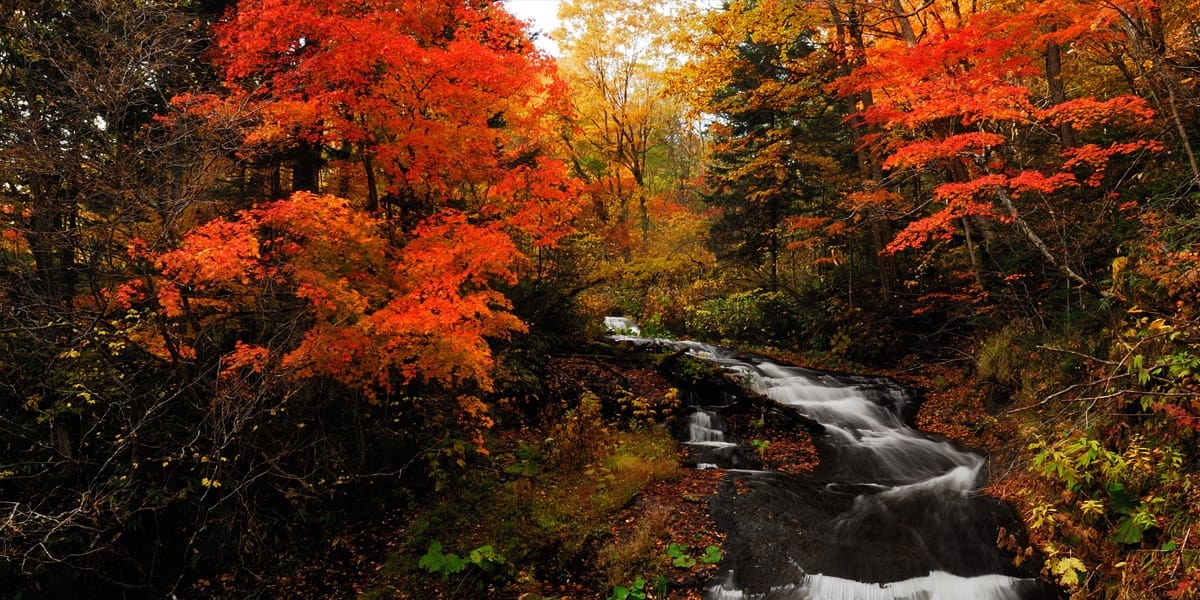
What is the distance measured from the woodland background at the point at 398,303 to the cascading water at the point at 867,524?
70cm

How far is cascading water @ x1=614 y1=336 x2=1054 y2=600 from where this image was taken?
6.09 metres

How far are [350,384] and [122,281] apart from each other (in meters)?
2.82

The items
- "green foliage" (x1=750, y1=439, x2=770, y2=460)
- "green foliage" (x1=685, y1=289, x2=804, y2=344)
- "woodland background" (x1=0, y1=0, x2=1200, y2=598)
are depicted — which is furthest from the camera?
"green foliage" (x1=685, y1=289, x2=804, y2=344)

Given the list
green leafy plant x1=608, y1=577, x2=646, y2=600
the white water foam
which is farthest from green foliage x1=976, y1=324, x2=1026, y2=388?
green leafy plant x1=608, y1=577, x2=646, y2=600

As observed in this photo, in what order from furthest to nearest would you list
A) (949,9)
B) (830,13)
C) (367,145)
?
(949,9), (830,13), (367,145)

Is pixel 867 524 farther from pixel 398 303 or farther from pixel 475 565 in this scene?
pixel 398 303

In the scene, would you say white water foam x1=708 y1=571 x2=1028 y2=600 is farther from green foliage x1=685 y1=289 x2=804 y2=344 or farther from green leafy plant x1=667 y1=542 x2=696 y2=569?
green foliage x1=685 y1=289 x2=804 y2=344

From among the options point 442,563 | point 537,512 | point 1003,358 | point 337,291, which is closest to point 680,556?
point 537,512

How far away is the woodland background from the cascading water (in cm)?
70

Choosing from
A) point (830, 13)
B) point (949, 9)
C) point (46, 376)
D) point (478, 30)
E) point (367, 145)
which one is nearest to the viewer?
point (46, 376)

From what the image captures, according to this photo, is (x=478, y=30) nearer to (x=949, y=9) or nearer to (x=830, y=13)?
(x=830, y=13)

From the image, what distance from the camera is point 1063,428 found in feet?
21.0

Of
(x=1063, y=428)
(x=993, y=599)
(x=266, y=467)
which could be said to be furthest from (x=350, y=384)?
(x=1063, y=428)

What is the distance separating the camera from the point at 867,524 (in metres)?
7.24
